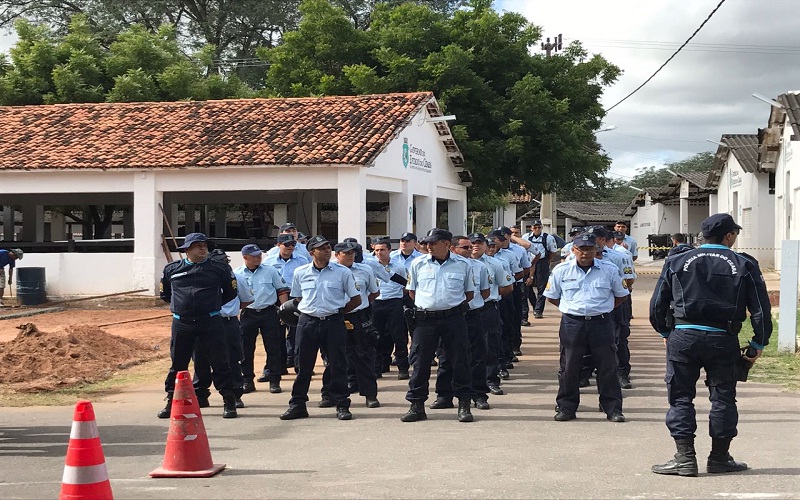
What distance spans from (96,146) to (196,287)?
1676cm

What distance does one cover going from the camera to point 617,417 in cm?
966

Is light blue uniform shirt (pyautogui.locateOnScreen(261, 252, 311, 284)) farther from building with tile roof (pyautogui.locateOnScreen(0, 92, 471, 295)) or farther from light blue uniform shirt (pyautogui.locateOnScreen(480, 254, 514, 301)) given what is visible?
building with tile roof (pyautogui.locateOnScreen(0, 92, 471, 295))

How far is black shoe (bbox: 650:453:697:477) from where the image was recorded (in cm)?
727

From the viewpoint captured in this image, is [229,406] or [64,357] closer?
[229,406]

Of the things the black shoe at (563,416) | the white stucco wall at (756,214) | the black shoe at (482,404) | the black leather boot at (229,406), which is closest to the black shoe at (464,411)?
the black shoe at (482,404)

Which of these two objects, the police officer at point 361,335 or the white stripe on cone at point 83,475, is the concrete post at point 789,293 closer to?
the police officer at point 361,335

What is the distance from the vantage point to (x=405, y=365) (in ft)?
43.1

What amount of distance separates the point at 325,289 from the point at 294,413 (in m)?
1.26

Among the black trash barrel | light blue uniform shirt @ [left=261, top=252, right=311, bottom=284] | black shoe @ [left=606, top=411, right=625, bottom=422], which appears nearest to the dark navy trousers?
black shoe @ [left=606, top=411, right=625, bottom=422]

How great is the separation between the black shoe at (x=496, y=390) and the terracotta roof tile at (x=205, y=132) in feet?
37.6

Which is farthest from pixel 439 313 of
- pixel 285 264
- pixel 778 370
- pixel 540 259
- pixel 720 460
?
pixel 540 259

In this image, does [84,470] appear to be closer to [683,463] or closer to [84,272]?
[683,463]

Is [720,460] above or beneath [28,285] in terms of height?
beneath

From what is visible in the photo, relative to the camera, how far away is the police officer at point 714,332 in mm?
7340
